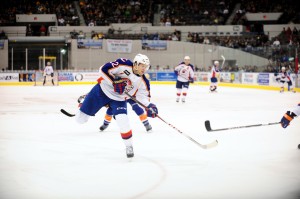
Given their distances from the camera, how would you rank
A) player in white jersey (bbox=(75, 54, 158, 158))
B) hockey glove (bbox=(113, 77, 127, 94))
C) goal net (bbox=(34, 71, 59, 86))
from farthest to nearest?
1. goal net (bbox=(34, 71, 59, 86))
2. hockey glove (bbox=(113, 77, 127, 94))
3. player in white jersey (bbox=(75, 54, 158, 158))

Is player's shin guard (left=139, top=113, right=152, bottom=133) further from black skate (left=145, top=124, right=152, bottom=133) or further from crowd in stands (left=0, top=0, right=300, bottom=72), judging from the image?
crowd in stands (left=0, top=0, right=300, bottom=72)

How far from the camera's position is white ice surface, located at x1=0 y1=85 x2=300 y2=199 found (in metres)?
2.98

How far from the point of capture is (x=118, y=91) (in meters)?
4.13

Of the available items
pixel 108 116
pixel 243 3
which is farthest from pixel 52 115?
pixel 243 3

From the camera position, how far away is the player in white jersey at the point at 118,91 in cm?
401

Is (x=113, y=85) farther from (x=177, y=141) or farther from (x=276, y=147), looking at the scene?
(x=276, y=147)

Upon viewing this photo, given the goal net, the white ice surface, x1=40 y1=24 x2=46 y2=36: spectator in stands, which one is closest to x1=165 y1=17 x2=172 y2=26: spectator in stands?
x1=40 y1=24 x2=46 y2=36: spectator in stands

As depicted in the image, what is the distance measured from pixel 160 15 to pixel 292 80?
13.8 m

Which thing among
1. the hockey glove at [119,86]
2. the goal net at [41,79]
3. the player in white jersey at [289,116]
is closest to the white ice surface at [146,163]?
the player in white jersey at [289,116]

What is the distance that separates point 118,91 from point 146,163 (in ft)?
2.58

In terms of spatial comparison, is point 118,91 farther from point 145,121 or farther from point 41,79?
point 41,79

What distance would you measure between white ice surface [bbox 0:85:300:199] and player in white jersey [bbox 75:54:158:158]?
0.33 m

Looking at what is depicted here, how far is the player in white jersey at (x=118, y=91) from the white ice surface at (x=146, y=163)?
33cm

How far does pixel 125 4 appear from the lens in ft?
91.2
